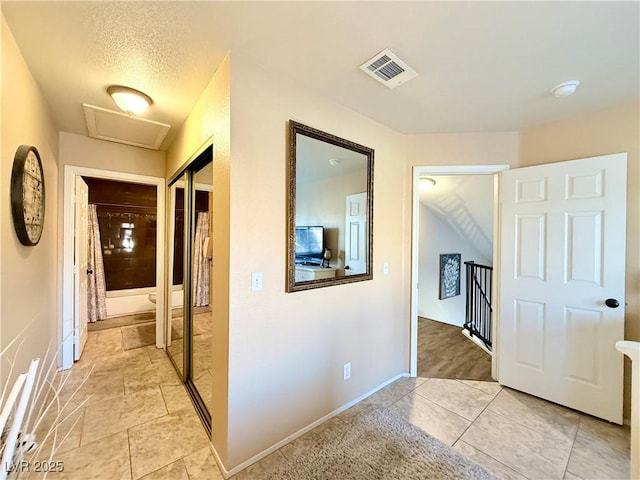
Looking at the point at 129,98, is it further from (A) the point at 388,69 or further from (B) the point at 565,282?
(B) the point at 565,282

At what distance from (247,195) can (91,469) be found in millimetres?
1814

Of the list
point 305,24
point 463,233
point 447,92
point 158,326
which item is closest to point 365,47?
point 305,24

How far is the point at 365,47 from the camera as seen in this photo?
1534mm

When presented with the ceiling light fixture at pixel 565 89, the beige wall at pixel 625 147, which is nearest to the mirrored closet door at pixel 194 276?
the ceiling light fixture at pixel 565 89

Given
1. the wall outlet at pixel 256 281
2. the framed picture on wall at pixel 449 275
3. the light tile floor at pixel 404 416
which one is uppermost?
the wall outlet at pixel 256 281

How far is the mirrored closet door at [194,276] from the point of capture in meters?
2.14

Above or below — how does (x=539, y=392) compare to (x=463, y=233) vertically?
below

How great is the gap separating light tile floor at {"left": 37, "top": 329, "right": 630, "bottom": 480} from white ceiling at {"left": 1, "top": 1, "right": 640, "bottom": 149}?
2351mm

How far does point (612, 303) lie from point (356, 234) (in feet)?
6.31

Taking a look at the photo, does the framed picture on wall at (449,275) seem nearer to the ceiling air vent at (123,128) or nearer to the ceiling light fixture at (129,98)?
the ceiling air vent at (123,128)

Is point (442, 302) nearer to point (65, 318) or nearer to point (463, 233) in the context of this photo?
point (463, 233)

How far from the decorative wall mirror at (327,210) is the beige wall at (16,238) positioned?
1.48 meters

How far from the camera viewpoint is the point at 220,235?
5.61ft

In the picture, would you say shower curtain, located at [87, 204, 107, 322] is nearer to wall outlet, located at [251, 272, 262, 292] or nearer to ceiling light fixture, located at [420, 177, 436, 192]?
wall outlet, located at [251, 272, 262, 292]
